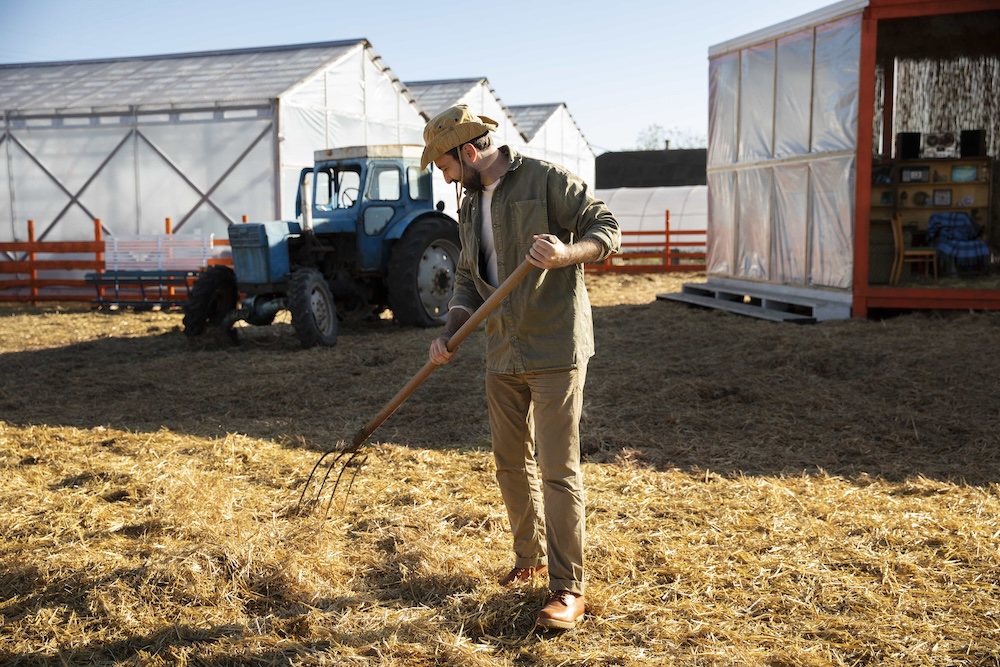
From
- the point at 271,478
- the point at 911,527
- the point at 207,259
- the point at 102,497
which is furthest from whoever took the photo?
the point at 207,259

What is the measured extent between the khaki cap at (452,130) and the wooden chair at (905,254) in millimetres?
8923

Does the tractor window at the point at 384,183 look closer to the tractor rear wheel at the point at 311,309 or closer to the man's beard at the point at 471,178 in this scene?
the tractor rear wheel at the point at 311,309

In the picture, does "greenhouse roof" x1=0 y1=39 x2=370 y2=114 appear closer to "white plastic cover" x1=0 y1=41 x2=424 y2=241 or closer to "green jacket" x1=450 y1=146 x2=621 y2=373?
"white plastic cover" x1=0 y1=41 x2=424 y2=241

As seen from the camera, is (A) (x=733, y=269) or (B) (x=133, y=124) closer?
(A) (x=733, y=269)

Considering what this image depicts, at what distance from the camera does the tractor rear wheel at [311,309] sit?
9.38m

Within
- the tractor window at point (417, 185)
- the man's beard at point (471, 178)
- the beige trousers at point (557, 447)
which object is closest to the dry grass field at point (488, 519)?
the beige trousers at point (557, 447)

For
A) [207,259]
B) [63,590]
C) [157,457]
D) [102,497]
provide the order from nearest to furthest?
[63,590], [102,497], [157,457], [207,259]

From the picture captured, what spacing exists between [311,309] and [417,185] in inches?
98.8

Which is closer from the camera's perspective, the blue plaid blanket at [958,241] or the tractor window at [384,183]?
the tractor window at [384,183]

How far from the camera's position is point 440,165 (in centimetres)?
337

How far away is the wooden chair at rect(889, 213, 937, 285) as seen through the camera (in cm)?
1123

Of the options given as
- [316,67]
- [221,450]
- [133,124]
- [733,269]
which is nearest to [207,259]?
[133,124]

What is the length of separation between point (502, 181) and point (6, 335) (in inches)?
382

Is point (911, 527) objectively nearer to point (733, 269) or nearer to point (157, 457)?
point (157, 457)
